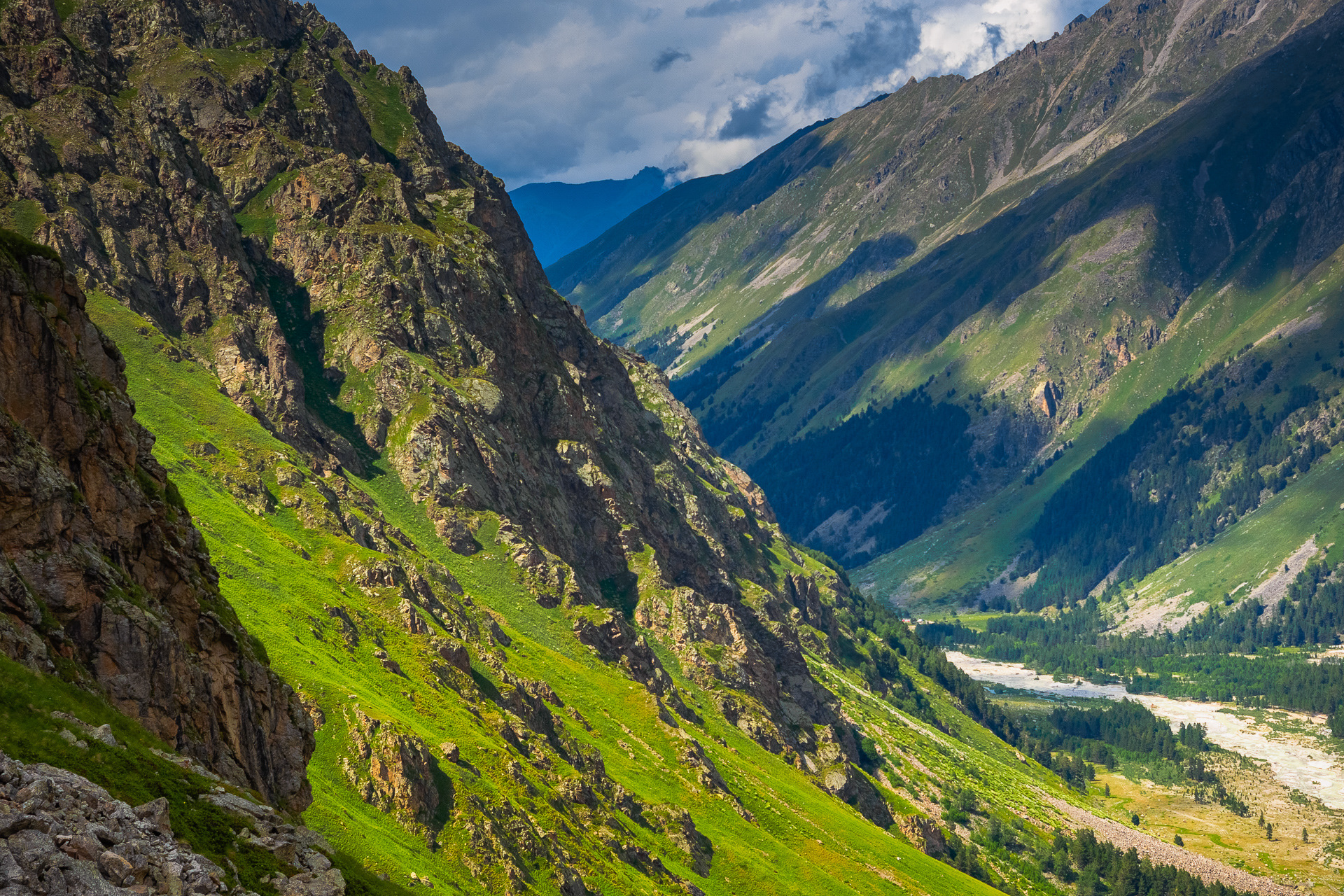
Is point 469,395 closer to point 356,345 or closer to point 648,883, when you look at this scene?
point 356,345

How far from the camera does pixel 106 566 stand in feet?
177

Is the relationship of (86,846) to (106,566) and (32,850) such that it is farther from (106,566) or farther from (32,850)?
(106,566)

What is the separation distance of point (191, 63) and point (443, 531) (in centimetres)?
9416

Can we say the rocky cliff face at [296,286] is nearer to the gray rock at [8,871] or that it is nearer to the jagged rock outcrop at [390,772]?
the jagged rock outcrop at [390,772]

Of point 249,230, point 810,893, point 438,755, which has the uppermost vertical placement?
point 249,230

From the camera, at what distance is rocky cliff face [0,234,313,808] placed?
163 feet

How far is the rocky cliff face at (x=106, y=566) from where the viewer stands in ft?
163

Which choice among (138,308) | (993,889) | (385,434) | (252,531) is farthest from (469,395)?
(993,889)

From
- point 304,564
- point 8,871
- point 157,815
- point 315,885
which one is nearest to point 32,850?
point 8,871

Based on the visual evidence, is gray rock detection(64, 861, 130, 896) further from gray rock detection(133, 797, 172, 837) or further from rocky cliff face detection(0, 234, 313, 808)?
rocky cliff face detection(0, 234, 313, 808)

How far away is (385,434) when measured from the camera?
171 metres

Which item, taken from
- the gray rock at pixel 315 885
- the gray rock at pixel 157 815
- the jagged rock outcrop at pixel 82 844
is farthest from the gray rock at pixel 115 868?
the gray rock at pixel 315 885

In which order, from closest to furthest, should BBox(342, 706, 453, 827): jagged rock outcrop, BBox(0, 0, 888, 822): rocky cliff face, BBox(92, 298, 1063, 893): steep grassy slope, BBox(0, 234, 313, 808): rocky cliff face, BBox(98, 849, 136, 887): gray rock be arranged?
BBox(98, 849, 136, 887): gray rock
BBox(0, 234, 313, 808): rocky cliff face
BBox(342, 706, 453, 827): jagged rock outcrop
BBox(92, 298, 1063, 893): steep grassy slope
BBox(0, 0, 888, 822): rocky cliff face

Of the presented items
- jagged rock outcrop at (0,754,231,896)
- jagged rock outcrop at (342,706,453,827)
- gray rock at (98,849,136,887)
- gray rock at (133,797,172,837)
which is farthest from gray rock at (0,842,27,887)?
jagged rock outcrop at (342,706,453,827)
